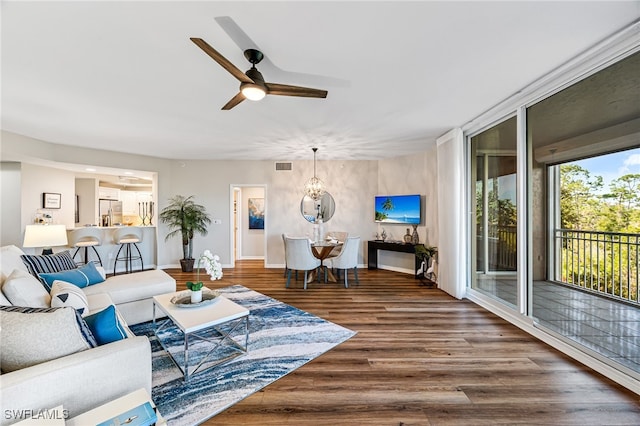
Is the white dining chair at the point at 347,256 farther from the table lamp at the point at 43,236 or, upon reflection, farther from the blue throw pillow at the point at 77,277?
the table lamp at the point at 43,236

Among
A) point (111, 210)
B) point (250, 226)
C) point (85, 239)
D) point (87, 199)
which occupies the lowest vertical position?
point (85, 239)

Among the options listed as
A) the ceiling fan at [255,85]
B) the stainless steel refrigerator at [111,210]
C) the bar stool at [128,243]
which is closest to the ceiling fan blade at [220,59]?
the ceiling fan at [255,85]

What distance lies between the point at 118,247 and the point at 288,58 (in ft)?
20.0

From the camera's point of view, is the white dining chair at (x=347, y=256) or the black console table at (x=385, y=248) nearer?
the white dining chair at (x=347, y=256)

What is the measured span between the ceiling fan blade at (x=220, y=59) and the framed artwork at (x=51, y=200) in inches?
238

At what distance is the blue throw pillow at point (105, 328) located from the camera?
151 cm

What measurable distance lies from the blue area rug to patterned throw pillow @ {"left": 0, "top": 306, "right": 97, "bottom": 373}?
0.83 meters

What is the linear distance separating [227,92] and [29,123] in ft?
10.8

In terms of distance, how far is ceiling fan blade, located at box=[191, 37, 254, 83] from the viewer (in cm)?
160

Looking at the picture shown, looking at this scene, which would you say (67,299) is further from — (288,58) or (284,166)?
(284,166)

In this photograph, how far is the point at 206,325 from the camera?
2172mm
